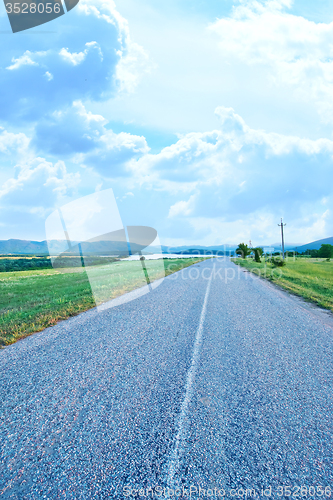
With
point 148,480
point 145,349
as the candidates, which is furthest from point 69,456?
point 145,349

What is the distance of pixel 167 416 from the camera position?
307cm

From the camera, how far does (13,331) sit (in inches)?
264

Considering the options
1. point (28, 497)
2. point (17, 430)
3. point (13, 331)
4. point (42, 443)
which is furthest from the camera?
point (13, 331)

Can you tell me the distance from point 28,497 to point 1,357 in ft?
11.9

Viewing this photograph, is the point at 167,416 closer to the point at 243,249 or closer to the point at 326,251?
the point at 243,249

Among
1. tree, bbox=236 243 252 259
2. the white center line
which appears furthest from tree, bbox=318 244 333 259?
the white center line

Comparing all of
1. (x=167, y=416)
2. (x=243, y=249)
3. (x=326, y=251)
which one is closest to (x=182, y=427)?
(x=167, y=416)

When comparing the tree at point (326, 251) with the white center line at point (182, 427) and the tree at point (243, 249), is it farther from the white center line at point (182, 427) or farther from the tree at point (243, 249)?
the white center line at point (182, 427)

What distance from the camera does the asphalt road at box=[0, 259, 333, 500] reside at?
2.24 m

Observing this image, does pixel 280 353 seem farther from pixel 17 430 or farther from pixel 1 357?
pixel 1 357

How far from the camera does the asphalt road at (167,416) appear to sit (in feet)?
7.35

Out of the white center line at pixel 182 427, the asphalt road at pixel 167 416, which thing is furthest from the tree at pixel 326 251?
the white center line at pixel 182 427

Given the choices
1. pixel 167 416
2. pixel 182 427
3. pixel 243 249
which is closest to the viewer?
pixel 182 427

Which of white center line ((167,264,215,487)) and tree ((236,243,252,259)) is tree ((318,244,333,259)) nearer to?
tree ((236,243,252,259))
